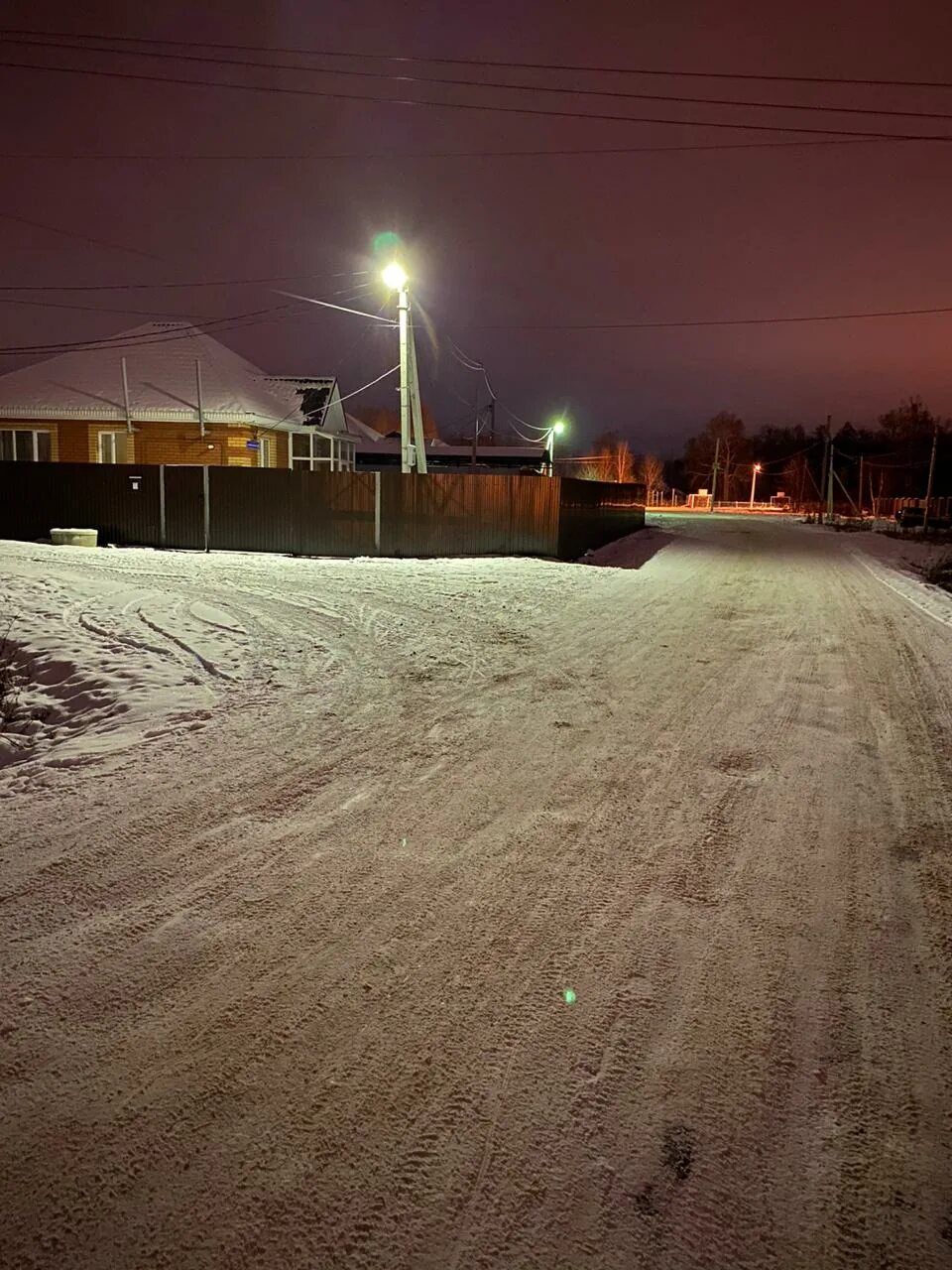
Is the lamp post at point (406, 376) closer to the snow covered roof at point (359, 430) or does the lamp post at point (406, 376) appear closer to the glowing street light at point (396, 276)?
the glowing street light at point (396, 276)

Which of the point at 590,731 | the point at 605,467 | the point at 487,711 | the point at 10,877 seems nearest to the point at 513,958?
the point at 10,877

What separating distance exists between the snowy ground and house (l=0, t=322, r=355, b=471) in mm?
23434

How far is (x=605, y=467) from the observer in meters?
112

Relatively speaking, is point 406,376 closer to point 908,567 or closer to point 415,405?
point 415,405

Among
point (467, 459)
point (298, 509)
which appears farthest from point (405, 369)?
point (467, 459)

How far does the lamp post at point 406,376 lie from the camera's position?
21531 millimetres

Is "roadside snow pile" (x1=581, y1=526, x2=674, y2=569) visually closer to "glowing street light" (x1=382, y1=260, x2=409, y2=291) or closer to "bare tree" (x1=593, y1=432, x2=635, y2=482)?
"glowing street light" (x1=382, y1=260, x2=409, y2=291)

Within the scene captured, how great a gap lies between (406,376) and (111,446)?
41.7 feet

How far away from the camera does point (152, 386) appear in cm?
2941

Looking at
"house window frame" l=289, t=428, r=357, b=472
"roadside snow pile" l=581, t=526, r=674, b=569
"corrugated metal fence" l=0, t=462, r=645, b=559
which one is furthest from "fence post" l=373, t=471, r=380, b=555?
"house window frame" l=289, t=428, r=357, b=472

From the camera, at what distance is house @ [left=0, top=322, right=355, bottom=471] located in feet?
92.7

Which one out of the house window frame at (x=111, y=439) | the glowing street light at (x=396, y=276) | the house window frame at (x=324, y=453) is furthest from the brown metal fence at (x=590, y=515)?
the house window frame at (x=111, y=439)

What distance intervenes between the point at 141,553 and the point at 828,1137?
1783 cm

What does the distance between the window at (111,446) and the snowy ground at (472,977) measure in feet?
80.3
